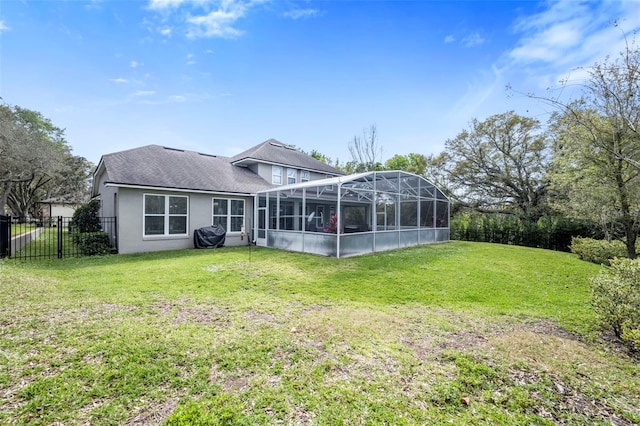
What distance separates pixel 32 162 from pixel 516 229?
107 feet

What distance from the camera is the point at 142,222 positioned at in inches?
450

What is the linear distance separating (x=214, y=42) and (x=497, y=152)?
744 inches

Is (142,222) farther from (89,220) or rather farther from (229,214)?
(229,214)

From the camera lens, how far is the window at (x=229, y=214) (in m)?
13.7

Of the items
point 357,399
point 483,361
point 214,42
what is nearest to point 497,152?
point 214,42

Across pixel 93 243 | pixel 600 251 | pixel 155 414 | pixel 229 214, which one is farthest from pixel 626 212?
pixel 93 243

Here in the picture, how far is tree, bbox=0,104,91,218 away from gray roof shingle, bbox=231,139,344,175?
41.9 ft

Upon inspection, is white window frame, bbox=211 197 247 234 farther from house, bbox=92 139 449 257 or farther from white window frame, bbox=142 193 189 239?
white window frame, bbox=142 193 189 239

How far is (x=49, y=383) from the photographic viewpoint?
2.74 metres

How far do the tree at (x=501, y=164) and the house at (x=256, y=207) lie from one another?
260 inches

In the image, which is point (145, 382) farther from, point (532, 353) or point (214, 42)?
point (214, 42)

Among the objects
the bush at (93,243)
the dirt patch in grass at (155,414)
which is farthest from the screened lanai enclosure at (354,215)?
the dirt patch in grass at (155,414)

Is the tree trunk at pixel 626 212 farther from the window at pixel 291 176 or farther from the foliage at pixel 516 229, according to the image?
the window at pixel 291 176

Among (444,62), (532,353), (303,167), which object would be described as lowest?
(532,353)
